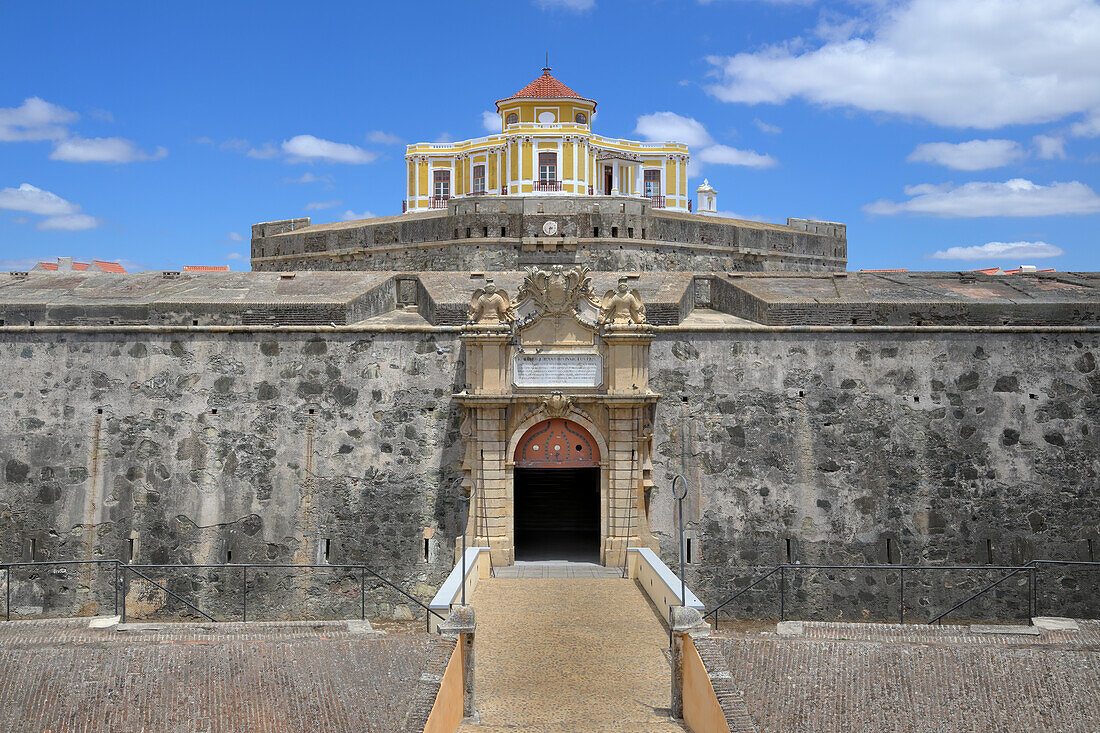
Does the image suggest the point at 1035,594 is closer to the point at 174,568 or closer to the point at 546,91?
the point at 174,568

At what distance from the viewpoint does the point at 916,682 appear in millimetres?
12648

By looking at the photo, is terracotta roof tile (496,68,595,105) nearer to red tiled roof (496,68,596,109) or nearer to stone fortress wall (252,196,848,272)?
red tiled roof (496,68,596,109)

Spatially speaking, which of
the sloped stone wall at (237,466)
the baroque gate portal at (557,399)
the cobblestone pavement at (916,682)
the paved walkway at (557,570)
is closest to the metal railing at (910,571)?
the paved walkway at (557,570)

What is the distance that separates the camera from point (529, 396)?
1727 cm

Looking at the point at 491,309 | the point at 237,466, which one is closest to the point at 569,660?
the point at 491,309

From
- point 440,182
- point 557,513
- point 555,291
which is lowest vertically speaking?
point 557,513

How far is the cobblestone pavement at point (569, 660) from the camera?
11.4 meters

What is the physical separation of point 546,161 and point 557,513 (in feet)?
86.6

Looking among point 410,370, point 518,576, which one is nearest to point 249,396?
point 410,370

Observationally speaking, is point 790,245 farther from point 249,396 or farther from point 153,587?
point 153,587

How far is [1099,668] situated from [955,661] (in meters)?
1.86

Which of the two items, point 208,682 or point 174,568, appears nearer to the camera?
point 208,682

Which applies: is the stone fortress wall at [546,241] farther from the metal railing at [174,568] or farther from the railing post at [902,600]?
the railing post at [902,600]

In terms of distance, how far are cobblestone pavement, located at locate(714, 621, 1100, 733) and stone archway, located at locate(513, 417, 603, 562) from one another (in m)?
5.15
